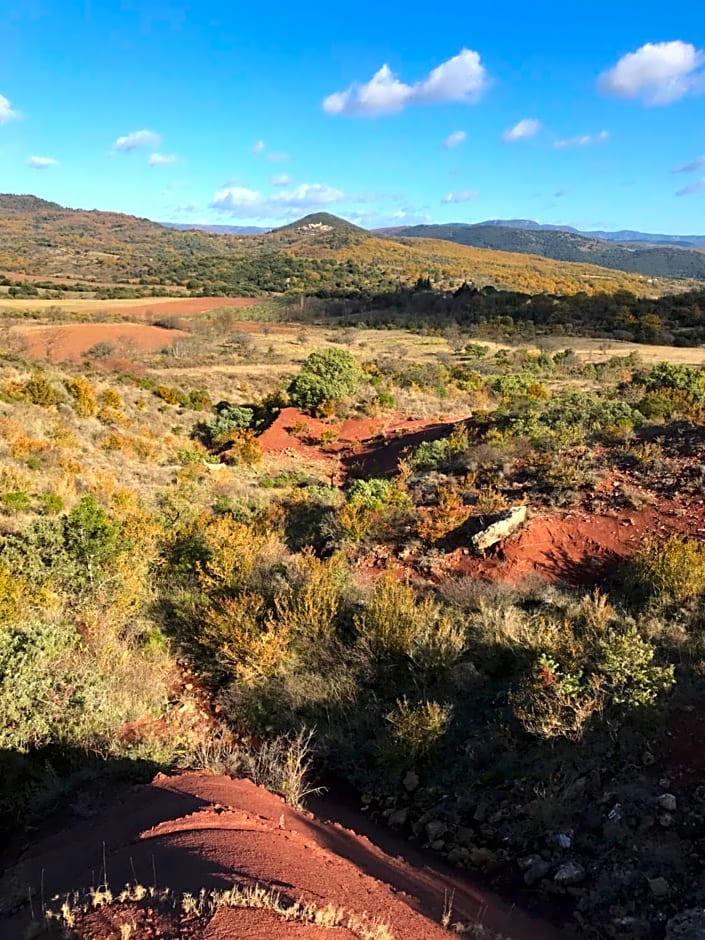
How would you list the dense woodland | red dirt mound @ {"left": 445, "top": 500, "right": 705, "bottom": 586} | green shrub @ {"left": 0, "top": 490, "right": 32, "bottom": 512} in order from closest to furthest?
red dirt mound @ {"left": 445, "top": 500, "right": 705, "bottom": 586}
green shrub @ {"left": 0, "top": 490, "right": 32, "bottom": 512}
the dense woodland

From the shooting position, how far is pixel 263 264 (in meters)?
107

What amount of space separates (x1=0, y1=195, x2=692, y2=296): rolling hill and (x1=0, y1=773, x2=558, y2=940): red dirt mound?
7328cm

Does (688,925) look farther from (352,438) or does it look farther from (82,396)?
(82,396)

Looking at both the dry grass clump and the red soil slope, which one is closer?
the dry grass clump

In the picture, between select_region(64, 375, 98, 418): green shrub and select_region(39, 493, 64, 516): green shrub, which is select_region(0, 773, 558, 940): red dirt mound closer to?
select_region(39, 493, 64, 516): green shrub

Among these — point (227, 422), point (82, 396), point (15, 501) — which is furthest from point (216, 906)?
point (82, 396)

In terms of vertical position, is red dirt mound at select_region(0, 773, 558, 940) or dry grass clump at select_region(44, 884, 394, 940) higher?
dry grass clump at select_region(44, 884, 394, 940)

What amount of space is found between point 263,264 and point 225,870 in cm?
11138

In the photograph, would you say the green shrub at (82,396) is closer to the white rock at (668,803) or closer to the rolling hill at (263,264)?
the white rock at (668,803)

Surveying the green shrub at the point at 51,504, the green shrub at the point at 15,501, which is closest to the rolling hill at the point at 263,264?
the green shrub at the point at 51,504

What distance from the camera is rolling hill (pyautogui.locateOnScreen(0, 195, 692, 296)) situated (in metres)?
85.9

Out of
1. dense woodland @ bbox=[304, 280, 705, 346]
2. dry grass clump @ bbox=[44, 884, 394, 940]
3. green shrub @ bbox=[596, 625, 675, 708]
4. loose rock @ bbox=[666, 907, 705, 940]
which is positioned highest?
dense woodland @ bbox=[304, 280, 705, 346]

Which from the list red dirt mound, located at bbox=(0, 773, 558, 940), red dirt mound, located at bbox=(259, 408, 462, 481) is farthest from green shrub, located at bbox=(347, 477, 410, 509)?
red dirt mound, located at bbox=(0, 773, 558, 940)

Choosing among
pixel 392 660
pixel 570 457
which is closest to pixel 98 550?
pixel 392 660
